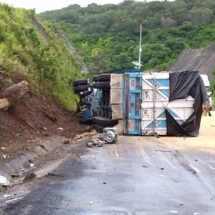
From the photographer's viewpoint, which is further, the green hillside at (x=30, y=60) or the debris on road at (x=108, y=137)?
the green hillside at (x=30, y=60)

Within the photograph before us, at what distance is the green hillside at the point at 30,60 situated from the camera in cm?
2316

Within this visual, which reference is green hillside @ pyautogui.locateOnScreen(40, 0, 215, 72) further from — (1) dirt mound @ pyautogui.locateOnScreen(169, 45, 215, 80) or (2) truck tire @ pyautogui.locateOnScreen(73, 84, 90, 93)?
(2) truck tire @ pyautogui.locateOnScreen(73, 84, 90, 93)

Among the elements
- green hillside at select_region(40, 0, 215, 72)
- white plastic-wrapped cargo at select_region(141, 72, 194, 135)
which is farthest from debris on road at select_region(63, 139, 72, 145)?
green hillside at select_region(40, 0, 215, 72)

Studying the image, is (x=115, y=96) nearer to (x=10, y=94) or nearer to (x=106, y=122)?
(x=106, y=122)

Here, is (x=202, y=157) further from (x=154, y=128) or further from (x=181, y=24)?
(x=181, y=24)

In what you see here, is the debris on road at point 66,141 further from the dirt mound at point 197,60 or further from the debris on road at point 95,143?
the dirt mound at point 197,60

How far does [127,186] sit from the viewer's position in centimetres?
1075

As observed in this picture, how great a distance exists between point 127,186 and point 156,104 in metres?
12.1

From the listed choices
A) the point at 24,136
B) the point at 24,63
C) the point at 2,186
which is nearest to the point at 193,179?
the point at 2,186

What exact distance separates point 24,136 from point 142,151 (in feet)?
11.6

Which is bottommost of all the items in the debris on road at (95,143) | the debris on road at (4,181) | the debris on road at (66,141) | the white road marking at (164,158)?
the debris on road at (66,141)

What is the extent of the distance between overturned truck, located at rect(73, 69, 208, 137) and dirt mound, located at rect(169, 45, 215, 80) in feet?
207

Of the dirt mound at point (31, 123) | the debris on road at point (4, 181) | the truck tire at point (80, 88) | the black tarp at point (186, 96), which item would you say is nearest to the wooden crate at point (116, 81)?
the black tarp at point (186, 96)

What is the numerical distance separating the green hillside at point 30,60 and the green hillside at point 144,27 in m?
44.3
